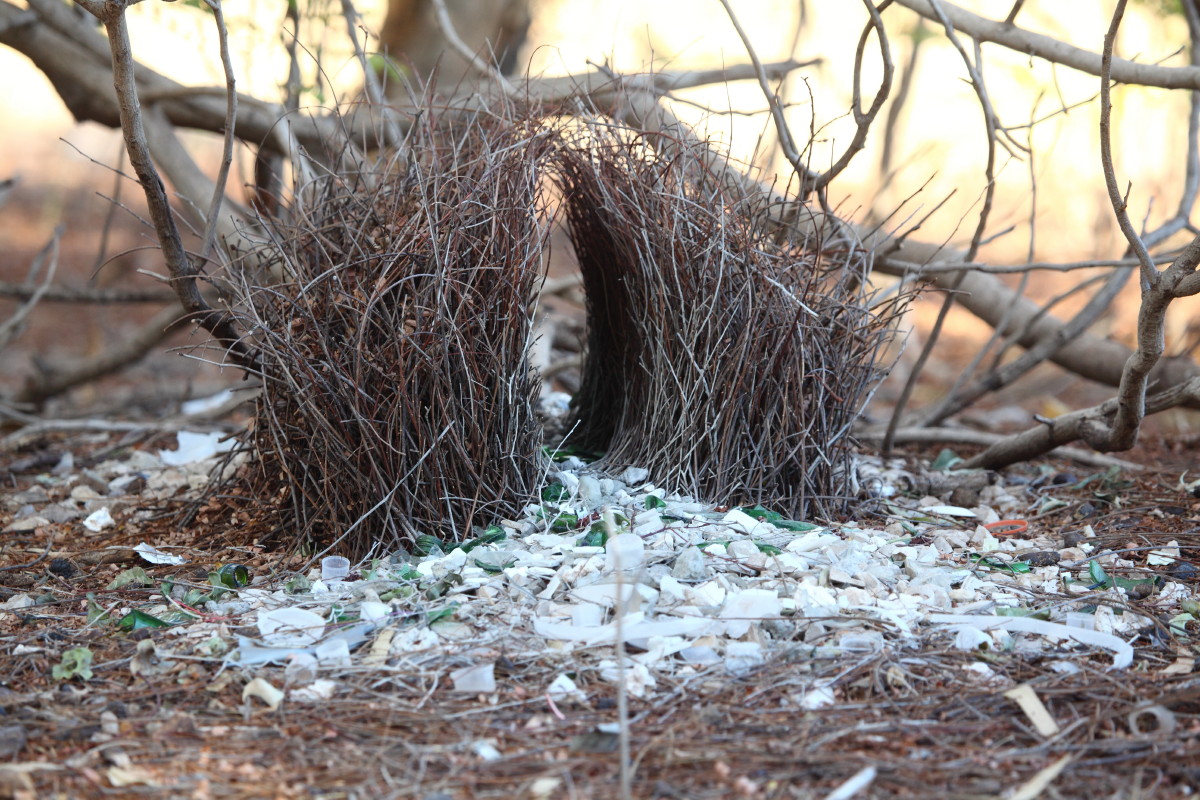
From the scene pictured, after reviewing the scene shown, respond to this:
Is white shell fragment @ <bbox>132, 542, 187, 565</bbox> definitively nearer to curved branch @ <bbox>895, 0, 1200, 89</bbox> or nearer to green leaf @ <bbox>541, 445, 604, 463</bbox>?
green leaf @ <bbox>541, 445, 604, 463</bbox>

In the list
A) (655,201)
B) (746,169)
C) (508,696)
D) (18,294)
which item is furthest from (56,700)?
(18,294)

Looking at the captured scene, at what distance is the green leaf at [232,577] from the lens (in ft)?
8.52

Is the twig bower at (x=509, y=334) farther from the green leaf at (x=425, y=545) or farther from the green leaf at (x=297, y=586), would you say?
the green leaf at (x=297, y=586)

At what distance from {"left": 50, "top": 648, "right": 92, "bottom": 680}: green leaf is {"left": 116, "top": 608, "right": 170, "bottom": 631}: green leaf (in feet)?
0.47

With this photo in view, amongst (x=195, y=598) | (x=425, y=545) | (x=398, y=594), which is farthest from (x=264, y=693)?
(x=425, y=545)

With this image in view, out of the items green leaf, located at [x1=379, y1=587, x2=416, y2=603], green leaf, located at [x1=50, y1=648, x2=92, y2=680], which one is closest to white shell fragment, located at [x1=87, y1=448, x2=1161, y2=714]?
green leaf, located at [x1=379, y1=587, x2=416, y2=603]

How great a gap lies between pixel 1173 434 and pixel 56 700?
16.5 ft

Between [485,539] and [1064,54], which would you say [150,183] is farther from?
[1064,54]

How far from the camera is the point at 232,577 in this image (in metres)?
2.61

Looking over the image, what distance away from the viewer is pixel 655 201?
293cm

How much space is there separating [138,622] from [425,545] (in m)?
0.70

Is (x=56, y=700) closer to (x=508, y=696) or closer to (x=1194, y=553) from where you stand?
(x=508, y=696)

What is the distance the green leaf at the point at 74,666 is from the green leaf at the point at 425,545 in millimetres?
796

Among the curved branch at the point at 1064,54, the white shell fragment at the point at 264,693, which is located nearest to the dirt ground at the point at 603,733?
the white shell fragment at the point at 264,693
